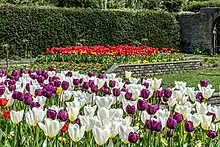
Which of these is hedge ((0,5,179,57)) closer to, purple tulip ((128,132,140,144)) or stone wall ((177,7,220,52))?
stone wall ((177,7,220,52))

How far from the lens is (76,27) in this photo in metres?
22.2

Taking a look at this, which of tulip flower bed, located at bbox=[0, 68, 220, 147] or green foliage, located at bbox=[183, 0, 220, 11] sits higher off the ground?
tulip flower bed, located at bbox=[0, 68, 220, 147]

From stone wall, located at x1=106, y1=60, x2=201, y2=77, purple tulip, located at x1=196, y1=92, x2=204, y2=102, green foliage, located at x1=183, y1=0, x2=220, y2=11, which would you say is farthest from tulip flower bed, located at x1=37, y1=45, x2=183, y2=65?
green foliage, located at x1=183, y1=0, x2=220, y2=11

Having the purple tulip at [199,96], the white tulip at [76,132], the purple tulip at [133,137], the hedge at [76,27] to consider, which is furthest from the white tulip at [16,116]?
the hedge at [76,27]

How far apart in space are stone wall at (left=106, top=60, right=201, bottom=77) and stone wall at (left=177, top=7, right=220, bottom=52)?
32.1ft

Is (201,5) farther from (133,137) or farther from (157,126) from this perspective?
(133,137)

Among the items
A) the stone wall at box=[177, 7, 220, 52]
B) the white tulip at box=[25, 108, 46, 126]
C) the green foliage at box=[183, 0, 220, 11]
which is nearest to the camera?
the white tulip at box=[25, 108, 46, 126]

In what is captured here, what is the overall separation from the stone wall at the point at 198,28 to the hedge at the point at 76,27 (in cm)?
99

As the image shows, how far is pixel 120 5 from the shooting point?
3116cm

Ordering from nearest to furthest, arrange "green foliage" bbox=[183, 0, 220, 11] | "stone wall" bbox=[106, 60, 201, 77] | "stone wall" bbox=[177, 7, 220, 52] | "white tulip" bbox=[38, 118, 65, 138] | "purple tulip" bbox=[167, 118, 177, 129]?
"white tulip" bbox=[38, 118, 65, 138], "purple tulip" bbox=[167, 118, 177, 129], "stone wall" bbox=[106, 60, 201, 77], "stone wall" bbox=[177, 7, 220, 52], "green foliage" bbox=[183, 0, 220, 11]

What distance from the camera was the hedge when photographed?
2039 cm

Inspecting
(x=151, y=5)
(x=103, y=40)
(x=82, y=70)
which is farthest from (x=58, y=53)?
(x=151, y=5)

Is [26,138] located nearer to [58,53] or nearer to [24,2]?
[58,53]

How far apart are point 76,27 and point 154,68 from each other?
8.27 metres
